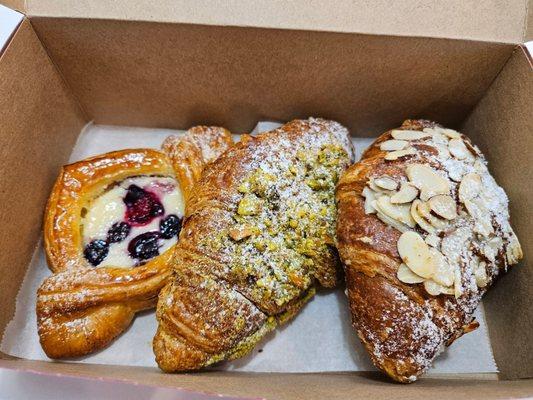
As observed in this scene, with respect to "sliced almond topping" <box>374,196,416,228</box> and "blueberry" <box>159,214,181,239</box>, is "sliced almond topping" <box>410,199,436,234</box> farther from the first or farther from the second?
"blueberry" <box>159,214,181,239</box>

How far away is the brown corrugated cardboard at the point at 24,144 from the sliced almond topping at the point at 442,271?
110cm

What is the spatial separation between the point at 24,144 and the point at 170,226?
1.53 ft

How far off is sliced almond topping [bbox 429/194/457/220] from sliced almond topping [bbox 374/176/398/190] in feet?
0.29

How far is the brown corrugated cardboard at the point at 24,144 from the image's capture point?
1.32 metres

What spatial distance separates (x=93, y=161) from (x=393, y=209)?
0.89 m

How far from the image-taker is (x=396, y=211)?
1.11 meters

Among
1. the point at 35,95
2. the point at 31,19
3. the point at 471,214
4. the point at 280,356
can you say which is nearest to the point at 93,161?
the point at 35,95

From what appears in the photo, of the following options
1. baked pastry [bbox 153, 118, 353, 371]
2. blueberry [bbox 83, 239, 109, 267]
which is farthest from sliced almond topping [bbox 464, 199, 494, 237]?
blueberry [bbox 83, 239, 109, 267]

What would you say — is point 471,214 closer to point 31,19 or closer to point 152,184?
point 152,184

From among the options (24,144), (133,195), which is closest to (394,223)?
(133,195)

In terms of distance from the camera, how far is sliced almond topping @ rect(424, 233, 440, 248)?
3.61ft

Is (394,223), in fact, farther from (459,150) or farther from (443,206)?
(459,150)

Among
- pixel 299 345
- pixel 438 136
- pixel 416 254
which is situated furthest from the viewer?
pixel 299 345

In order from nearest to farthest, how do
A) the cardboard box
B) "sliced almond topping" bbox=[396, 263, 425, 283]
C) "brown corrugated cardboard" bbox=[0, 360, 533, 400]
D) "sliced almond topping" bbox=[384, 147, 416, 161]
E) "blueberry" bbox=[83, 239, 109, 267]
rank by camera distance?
"brown corrugated cardboard" bbox=[0, 360, 533, 400], "sliced almond topping" bbox=[396, 263, 425, 283], "sliced almond topping" bbox=[384, 147, 416, 161], the cardboard box, "blueberry" bbox=[83, 239, 109, 267]
